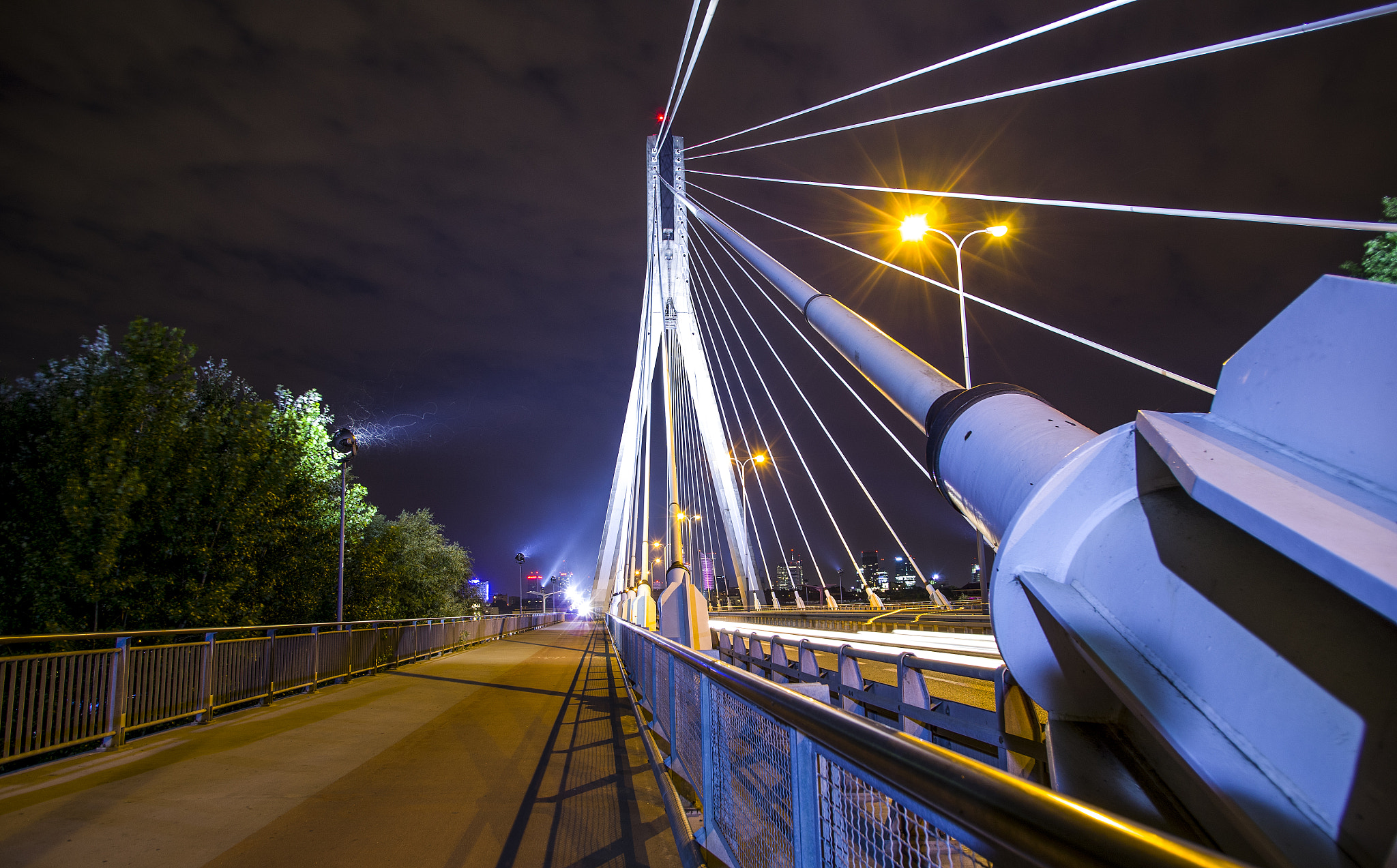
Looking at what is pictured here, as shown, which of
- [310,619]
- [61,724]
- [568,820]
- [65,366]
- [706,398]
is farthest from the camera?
[706,398]

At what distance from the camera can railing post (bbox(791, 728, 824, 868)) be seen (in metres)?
2.18

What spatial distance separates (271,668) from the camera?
10727mm

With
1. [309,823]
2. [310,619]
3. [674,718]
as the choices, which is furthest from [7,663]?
[310,619]

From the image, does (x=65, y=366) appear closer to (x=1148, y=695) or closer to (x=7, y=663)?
(x=7, y=663)

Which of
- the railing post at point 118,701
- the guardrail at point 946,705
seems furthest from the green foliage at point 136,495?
the guardrail at point 946,705

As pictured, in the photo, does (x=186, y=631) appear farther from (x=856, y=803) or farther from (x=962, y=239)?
(x=962, y=239)

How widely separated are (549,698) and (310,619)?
36.5ft

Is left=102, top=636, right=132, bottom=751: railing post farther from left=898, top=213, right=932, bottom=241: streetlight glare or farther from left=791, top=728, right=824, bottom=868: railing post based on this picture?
left=898, top=213, right=932, bottom=241: streetlight glare

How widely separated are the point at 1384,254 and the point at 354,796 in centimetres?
2203

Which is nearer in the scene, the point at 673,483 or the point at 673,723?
the point at 673,723

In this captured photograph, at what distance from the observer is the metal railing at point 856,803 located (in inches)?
38.5

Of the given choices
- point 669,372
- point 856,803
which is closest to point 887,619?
point 669,372

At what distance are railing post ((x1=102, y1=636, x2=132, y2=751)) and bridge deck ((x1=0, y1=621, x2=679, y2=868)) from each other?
26cm

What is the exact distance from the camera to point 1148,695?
1.96 meters
